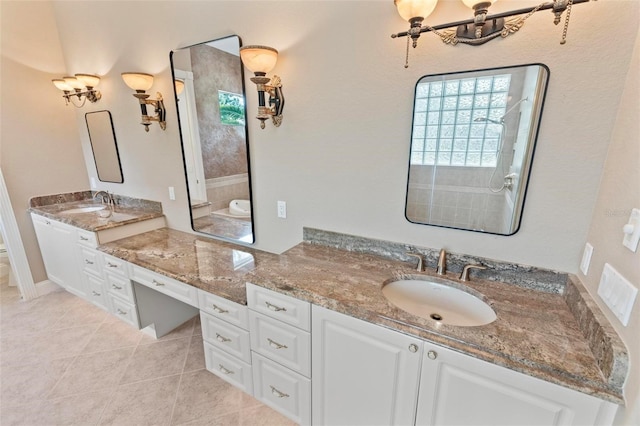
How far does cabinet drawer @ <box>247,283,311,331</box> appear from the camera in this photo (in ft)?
4.20

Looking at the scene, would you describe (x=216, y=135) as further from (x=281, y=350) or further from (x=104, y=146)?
(x=104, y=146)

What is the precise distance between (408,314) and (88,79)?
3281mm

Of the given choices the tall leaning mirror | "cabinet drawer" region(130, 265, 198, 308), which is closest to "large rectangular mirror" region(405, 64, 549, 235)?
the tall leaning mirror

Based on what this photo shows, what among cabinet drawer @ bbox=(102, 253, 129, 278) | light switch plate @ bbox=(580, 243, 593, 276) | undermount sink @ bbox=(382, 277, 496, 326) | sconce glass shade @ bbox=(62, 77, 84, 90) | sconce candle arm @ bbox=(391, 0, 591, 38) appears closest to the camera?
sconce candle arm @ bbox=(391, 0, 591, 38)

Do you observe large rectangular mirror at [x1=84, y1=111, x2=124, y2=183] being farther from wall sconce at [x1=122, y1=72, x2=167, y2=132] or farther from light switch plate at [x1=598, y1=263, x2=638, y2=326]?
light switch plate at [x1=598, y1=263, x2=638, y2=326]

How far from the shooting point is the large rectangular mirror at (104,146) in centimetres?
273

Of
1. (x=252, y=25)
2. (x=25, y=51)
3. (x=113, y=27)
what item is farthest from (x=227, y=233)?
(x=25, y=51)

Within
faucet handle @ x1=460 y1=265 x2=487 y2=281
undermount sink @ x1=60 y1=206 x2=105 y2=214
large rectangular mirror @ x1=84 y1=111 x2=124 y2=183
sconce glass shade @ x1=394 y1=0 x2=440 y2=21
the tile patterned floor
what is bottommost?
the tile patterned floor

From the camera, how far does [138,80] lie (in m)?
2.16

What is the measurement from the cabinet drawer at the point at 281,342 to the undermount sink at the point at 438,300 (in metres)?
0.47

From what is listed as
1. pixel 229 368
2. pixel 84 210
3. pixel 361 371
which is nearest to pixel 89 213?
pixel 84 210

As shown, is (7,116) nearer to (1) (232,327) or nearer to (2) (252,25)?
(2) (252,25)

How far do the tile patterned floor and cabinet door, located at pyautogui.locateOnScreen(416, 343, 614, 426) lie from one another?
1040mm

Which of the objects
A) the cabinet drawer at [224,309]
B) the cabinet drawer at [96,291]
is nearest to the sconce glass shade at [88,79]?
the cabinet drawer at [96,291]
